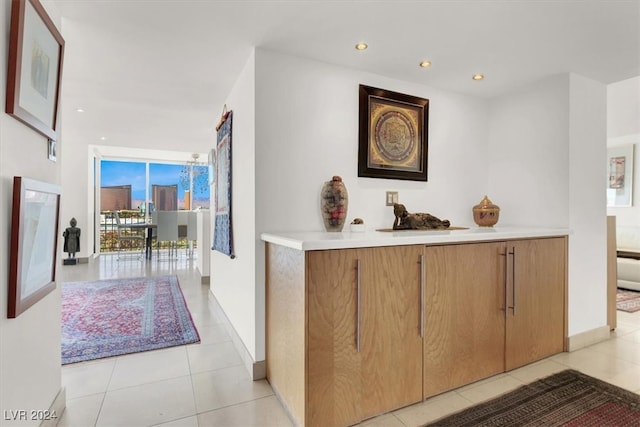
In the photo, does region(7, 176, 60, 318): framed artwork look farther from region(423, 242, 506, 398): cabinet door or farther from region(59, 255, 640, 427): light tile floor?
region(423, 242, 506, 398): cabinet door

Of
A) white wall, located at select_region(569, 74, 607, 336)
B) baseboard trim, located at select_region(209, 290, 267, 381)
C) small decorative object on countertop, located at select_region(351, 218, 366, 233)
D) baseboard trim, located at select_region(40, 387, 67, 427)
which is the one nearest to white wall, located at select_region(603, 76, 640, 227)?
white wall, located at select_region(569, 74, 607, 336)

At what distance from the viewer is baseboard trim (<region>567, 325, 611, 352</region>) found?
8.50ft

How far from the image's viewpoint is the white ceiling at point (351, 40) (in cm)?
175

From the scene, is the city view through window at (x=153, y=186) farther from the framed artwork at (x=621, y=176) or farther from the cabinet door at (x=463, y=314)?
the framed artwork at (x=621, y=176)

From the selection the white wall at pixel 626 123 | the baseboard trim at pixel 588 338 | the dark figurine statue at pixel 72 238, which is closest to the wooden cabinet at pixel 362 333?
the baseboard trim at pixel 588 338

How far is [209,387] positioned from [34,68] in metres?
1.90

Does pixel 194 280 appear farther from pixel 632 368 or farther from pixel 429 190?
pixel 632 368

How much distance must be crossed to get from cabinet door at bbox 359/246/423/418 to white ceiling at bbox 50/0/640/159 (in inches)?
51.7

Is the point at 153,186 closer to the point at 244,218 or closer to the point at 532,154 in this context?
the point at 244,218

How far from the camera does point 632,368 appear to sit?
2.29 meters

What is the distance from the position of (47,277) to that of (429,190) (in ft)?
8.67

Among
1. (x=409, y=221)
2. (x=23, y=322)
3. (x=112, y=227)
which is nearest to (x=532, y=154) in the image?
(x=409, y=221)

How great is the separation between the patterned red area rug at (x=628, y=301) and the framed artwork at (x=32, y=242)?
5108 mm

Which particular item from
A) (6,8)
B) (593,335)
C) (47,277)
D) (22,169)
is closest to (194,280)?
(47,277)
